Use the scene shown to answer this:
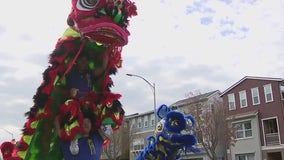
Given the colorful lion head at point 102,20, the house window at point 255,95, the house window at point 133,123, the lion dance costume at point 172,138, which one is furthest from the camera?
the house window at point 133,123

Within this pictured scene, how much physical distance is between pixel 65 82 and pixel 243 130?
104ft

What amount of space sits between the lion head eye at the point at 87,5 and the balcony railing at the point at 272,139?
97.7ft

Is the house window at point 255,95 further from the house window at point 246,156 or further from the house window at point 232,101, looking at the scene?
the house window at point 246,156

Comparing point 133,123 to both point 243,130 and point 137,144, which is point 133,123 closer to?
point 137,144

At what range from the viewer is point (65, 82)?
3.90 m

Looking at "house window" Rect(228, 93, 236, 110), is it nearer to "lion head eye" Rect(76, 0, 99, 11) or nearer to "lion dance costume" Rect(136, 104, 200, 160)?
"lion dance costume" Rect(136, 104, 200, 160)

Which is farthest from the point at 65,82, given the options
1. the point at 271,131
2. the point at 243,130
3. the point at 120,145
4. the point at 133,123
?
the point at 133,123

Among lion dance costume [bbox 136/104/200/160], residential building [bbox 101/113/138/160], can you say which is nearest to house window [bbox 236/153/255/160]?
residential building [bbox 101/113/138/160]

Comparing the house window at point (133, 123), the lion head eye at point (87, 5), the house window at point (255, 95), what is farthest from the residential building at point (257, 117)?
the lion head eye at point (87, 5)

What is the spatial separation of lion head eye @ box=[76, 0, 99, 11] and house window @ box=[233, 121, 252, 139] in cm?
3099

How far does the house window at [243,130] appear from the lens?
109 feet

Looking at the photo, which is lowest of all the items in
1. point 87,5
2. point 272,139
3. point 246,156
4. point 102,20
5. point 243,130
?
point 102,20

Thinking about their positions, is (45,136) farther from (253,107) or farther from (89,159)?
(253,107)

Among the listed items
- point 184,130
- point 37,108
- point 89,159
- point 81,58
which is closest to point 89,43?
point 81,58
